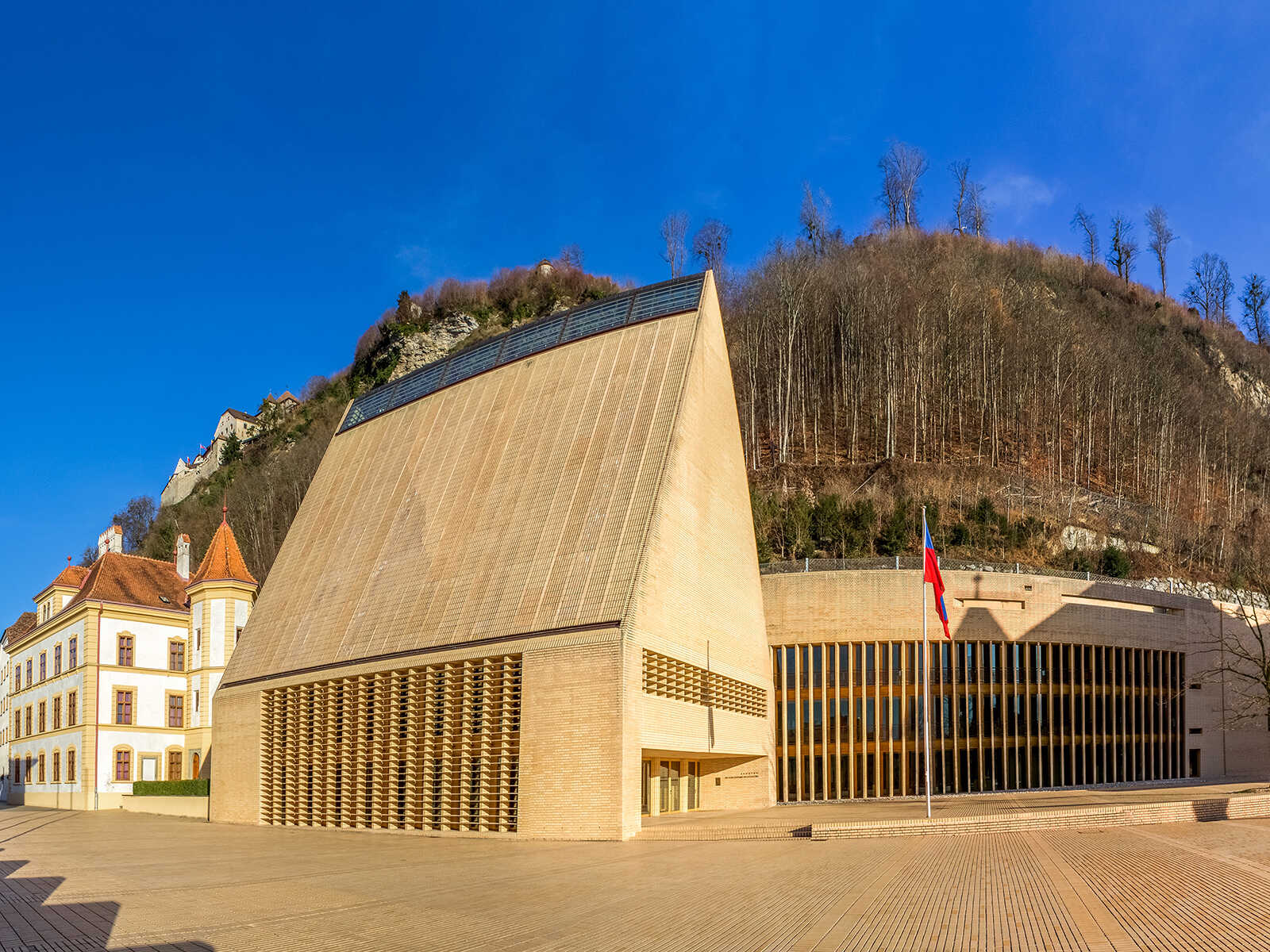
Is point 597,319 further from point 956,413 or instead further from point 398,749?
point 956,413

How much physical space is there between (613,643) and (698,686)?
4.17 metres

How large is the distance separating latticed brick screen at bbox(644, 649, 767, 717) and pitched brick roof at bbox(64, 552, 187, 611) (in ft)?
90.2

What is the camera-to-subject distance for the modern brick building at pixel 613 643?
20.0 m

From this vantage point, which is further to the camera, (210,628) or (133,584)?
(133,584)

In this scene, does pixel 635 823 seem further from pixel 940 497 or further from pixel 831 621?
pixel 940 497

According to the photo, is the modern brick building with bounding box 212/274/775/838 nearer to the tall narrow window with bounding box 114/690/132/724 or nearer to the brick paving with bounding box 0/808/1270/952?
the brick paving with bounding box 0/808/1270/952

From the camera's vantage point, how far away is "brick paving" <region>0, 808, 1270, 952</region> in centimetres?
892

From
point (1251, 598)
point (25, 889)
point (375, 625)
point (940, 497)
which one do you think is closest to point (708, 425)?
point (375, 625)

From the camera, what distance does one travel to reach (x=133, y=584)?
138ft

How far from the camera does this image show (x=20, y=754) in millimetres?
46344

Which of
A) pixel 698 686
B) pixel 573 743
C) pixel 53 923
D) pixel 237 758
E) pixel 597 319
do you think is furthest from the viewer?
pixel 237 758

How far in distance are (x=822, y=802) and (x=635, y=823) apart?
10.4 metres

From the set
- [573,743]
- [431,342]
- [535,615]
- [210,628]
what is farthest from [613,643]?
[431,342]

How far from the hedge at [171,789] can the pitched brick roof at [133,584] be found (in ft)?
25.1
